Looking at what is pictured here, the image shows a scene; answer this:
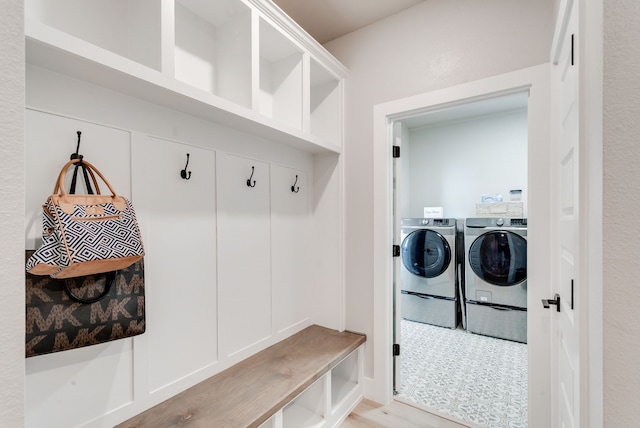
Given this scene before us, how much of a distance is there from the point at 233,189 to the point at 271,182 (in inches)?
12.6

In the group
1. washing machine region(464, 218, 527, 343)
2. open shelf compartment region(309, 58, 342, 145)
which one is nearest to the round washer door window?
washing machine region(464, 218, 527, 343)

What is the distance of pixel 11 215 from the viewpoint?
50 centimetres

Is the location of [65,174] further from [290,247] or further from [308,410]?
[308,410]

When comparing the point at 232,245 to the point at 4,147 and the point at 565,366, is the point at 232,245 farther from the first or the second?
the point at 565,366

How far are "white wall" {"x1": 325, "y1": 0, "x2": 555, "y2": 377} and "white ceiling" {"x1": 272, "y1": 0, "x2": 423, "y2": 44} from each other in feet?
0.18

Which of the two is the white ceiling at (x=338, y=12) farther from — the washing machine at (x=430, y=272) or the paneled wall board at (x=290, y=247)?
the washing machine at (x=430, y=272)

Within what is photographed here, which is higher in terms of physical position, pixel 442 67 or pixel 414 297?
pixel 442 67

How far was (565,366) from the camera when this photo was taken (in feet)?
3.97

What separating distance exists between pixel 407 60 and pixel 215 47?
120cm

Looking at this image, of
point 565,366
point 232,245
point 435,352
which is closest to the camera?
point 565,366

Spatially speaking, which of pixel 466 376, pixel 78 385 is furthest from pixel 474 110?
pixel 78 385

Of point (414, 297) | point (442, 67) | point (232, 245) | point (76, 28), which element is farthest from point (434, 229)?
point (76, 28)
